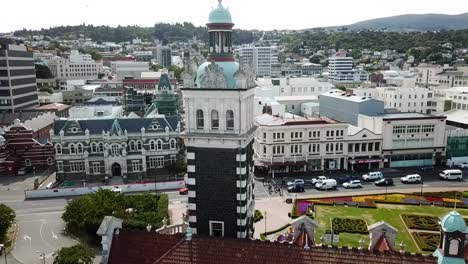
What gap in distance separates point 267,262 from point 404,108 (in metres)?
93.4

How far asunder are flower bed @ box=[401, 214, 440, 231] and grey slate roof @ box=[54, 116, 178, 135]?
4351cm

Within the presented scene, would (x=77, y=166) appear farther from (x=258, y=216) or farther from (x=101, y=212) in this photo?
(x=258, y=216)

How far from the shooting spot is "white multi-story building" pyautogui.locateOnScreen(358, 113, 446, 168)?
8169 cm

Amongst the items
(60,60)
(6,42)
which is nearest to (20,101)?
(6,42)

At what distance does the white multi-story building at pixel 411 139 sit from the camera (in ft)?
268

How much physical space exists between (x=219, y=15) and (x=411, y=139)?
217 ft

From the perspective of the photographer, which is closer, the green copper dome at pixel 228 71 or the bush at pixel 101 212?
the green copper dome at pixel 228 71

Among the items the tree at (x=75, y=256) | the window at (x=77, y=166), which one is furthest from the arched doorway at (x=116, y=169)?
the tree at (x=75, y=256)

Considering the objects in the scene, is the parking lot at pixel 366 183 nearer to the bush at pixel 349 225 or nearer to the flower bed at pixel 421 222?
the flower bed at pixel 421 222

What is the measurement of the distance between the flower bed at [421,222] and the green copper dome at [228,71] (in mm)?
39317

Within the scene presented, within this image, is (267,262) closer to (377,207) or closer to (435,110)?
(377,207)

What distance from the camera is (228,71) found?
2758 centimetres

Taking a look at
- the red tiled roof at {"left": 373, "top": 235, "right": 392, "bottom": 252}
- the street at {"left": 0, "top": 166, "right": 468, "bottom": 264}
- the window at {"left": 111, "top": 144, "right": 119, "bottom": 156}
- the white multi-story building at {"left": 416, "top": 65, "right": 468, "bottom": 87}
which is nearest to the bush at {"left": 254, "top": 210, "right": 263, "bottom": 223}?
the street at {"left": 0, "top": 166, "right": 468, "bottom": 264}

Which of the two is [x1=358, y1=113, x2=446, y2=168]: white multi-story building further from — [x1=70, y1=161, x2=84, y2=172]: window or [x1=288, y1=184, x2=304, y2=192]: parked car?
[x1=70, y1=161, x2=84, y2=172]: window
